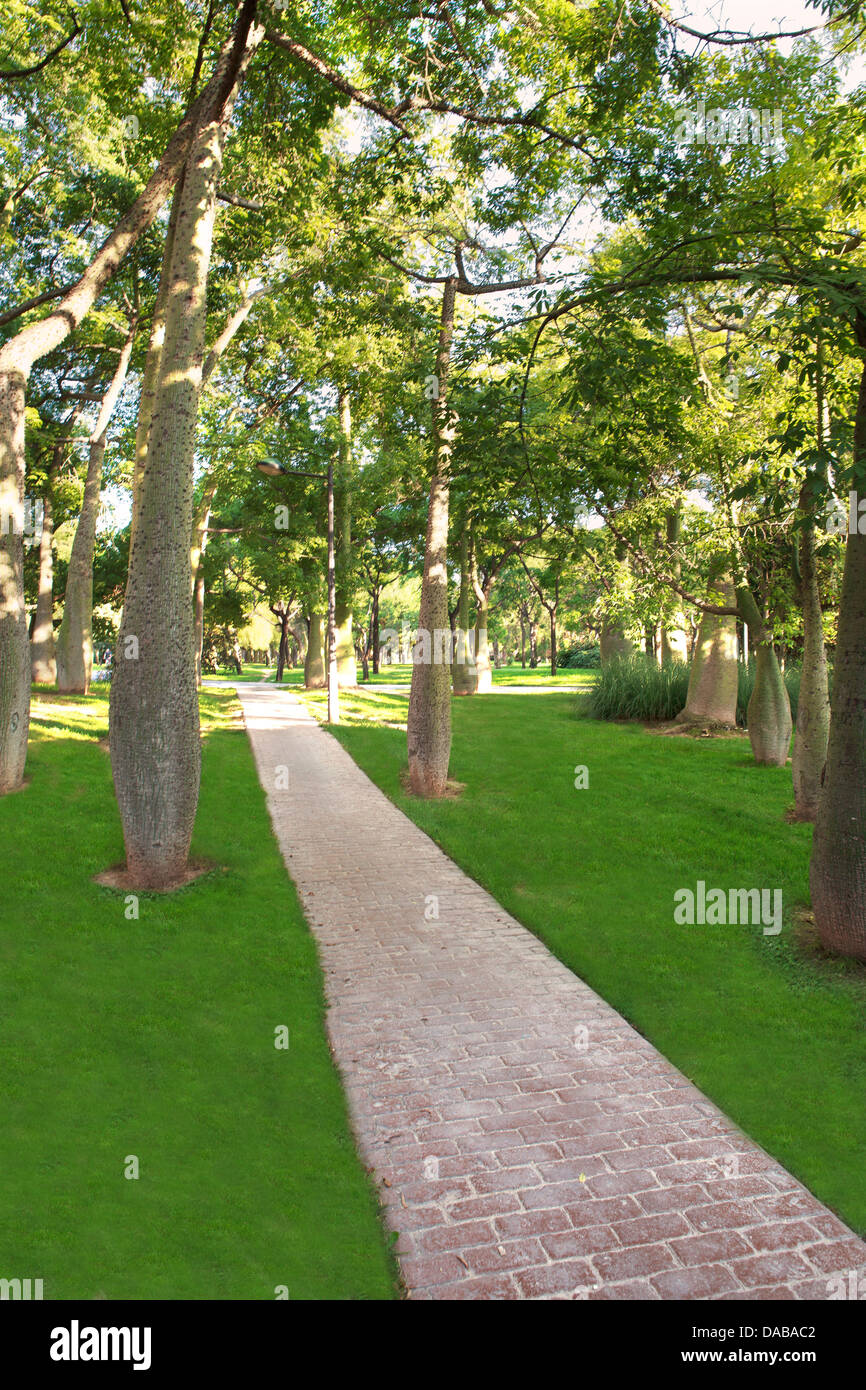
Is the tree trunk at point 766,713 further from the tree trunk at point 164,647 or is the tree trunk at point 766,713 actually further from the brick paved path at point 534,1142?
the tree trunk at point 164,647

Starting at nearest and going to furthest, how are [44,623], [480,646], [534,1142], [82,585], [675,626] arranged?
[534,1142] < [675,626] < [82,585] < [44,623] < [480,646]

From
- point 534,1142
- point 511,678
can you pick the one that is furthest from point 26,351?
point 511,678

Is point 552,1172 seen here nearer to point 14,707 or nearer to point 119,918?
point 119,918

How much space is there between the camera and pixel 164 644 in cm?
857

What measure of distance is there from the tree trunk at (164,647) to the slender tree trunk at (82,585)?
1086 centimetres

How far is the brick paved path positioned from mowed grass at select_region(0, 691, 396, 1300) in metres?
0.29

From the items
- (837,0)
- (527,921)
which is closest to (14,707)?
(527,921)

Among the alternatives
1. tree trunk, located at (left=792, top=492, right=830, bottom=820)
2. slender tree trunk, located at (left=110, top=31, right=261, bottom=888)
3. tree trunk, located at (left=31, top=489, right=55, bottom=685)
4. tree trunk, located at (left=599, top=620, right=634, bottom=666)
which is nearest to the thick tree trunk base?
slender tree trunk, located at (left=110, top=31, right=261, bottom=888)

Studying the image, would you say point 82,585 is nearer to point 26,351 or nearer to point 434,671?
point 26,351

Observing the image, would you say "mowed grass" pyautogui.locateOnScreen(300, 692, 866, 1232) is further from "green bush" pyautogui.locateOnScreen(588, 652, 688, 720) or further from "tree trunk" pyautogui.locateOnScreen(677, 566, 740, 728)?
"green bush" pyautogui.locateOnScreen(588, 652, 688, 720)

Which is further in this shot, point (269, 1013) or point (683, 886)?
point (683, 886)

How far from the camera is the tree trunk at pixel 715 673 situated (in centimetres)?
1769

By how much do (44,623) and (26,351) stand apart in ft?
55.4

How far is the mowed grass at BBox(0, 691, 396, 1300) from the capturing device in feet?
12.9
